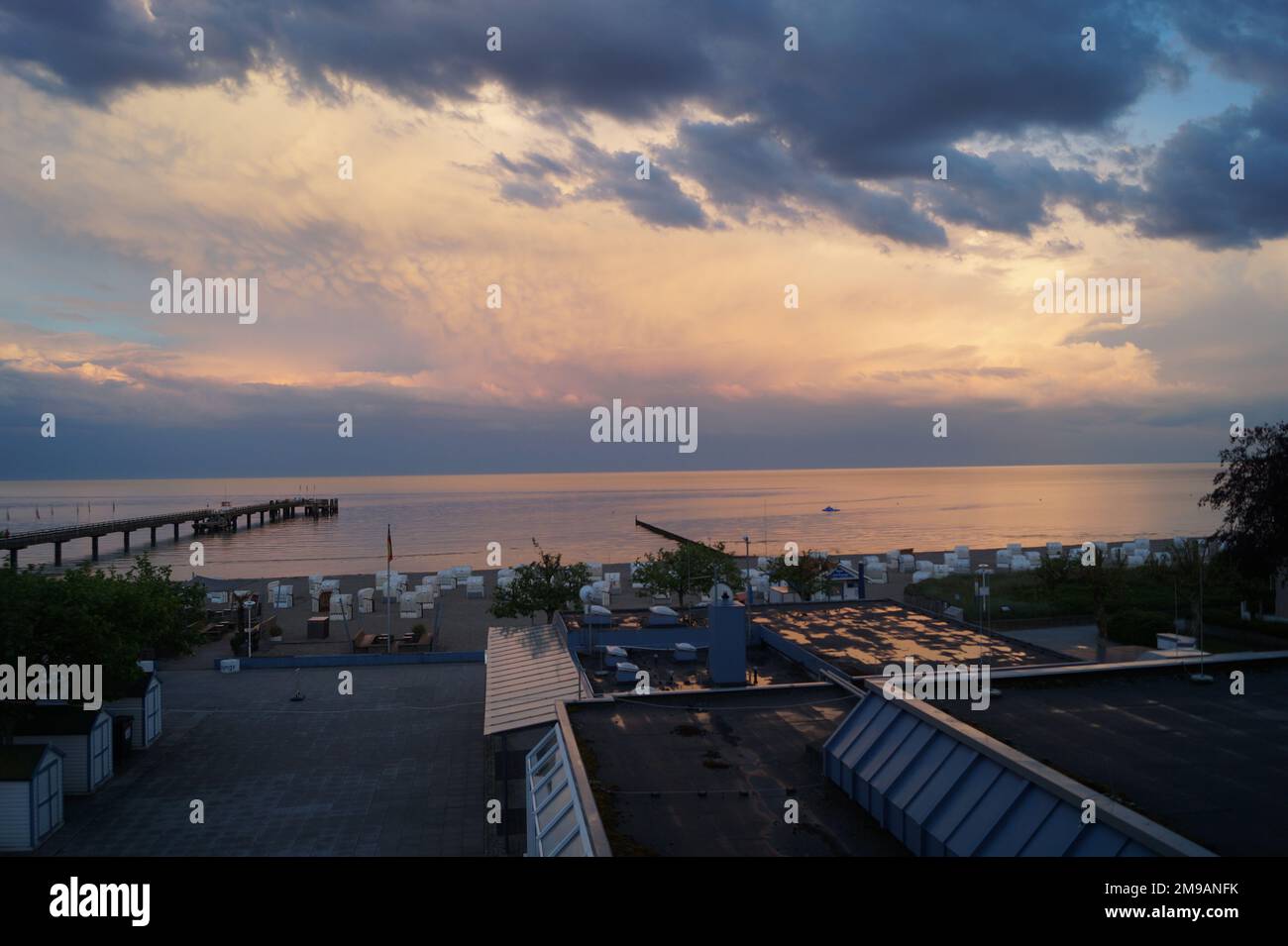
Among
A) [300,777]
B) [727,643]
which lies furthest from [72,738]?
[727,643]

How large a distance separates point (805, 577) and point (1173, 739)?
25960mm

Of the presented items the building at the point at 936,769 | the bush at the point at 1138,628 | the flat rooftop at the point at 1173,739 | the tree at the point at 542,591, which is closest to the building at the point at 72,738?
the building at the point at 936,769

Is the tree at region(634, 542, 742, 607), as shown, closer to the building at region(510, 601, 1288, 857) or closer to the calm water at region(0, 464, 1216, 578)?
the building at region(510, 601, 1288, 857)

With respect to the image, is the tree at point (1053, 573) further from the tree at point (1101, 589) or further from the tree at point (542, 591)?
the tree at point (542, 591)

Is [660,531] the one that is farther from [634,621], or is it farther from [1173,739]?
[1173,739]

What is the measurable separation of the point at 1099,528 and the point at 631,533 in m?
53.7

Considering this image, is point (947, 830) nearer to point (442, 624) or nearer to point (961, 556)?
point (442, 624)

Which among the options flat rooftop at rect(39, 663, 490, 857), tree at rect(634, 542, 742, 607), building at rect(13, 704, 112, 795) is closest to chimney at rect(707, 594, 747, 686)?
flat rooftop at rect(39, 663, 490, 857)

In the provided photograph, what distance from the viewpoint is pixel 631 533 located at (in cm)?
9488

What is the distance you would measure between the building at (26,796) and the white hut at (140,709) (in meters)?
4.26

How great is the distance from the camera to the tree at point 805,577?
34.3 meters
